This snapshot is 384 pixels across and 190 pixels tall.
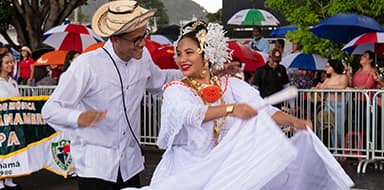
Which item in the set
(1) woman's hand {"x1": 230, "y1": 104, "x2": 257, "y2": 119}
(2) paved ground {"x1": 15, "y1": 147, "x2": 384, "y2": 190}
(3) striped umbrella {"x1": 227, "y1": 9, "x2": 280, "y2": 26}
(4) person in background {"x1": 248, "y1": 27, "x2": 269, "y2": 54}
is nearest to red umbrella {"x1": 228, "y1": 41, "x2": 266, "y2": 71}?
(4) person in background {"x1": 248, "y1": 27, "x2": 269, "y2": 54}

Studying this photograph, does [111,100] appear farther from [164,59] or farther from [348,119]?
[348,119]

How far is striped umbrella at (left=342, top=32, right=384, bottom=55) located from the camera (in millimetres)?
10922

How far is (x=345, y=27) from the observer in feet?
37.9

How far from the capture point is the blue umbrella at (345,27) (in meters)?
11.2

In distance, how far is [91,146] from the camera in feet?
15.4

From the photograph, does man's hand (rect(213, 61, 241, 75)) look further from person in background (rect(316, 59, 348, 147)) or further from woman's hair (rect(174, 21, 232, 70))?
person in background (rect(316, 59, 348, 147))

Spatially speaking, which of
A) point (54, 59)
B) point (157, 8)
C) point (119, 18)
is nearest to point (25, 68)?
point (54, 59)

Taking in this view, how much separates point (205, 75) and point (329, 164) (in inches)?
37.2

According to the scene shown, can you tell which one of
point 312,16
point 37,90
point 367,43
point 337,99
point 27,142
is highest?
point 312,16

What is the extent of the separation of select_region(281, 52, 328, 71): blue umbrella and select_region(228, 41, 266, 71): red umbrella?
1.01 metres

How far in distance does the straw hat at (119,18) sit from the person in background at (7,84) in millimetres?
3641

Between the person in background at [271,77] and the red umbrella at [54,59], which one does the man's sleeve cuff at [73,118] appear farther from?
the red umbrella at [54,59]

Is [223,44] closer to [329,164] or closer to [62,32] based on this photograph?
[329,164]

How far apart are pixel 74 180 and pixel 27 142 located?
93 cm
